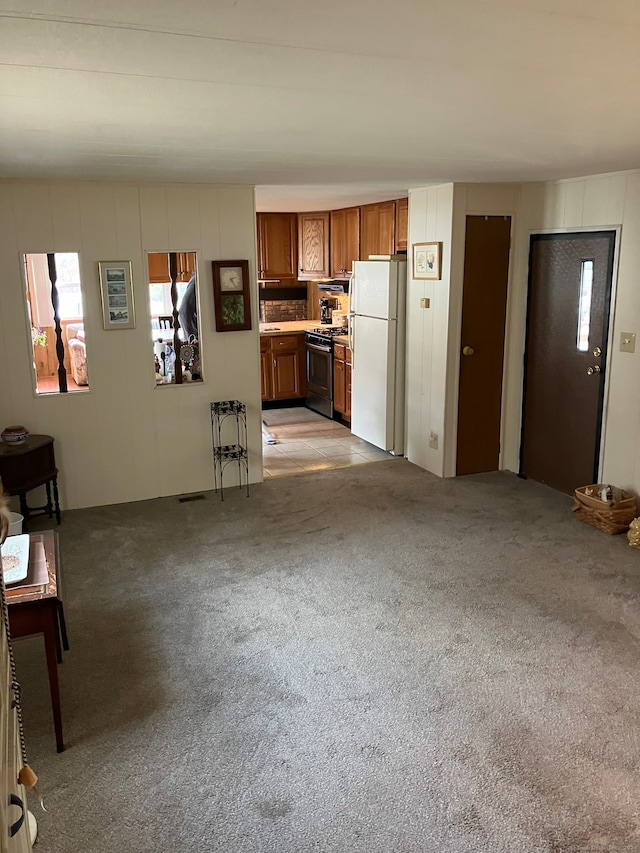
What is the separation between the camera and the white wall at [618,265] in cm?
424

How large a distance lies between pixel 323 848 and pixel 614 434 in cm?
334

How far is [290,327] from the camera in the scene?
796cm

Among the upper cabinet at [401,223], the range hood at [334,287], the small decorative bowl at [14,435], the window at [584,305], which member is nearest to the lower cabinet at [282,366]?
the range hood at [334,287]

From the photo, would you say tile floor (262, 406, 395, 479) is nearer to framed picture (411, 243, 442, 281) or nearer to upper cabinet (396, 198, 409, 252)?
framed picture (411, 243, 442, 281)

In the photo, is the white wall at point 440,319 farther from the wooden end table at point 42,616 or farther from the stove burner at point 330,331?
the wooden end table at point 42,616

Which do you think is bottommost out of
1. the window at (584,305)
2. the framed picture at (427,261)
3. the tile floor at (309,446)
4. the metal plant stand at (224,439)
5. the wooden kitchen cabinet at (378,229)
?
the tile floor at (309,446)

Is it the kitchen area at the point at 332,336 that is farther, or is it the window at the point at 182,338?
the kitchen area at the point at 332,336

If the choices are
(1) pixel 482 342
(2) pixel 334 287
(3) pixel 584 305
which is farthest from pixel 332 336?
(3) pixel 584 305

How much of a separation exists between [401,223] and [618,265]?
213 cm

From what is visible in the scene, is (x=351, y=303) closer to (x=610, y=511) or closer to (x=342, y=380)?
(x=342, y=380)

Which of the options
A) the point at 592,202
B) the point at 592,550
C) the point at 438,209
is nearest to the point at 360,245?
the point at 438,209

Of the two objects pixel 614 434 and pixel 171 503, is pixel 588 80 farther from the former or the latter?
pixel 171 503

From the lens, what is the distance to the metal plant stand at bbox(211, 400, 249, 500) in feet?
16.8

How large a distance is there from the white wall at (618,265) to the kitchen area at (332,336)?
1.25 metres
